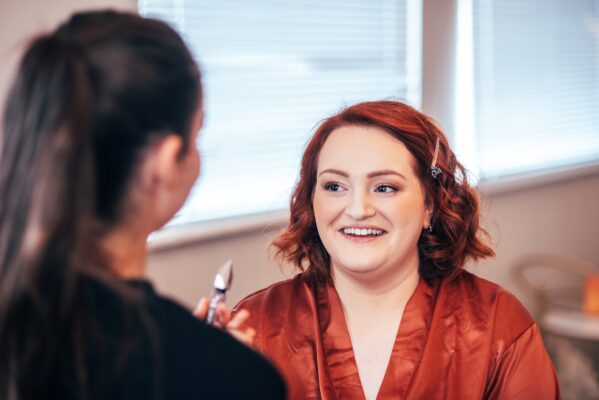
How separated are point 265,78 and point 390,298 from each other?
1.11m

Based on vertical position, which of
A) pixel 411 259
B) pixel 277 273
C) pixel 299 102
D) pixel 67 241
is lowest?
pixel 277 273

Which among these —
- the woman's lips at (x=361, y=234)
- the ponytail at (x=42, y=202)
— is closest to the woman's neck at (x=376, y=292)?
the woman's lips at (x=361, y=234)

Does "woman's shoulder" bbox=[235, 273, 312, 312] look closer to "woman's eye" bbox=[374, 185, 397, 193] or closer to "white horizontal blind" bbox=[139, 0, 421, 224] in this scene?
"woman's eye" bbox=[374, 185, 397, 193]

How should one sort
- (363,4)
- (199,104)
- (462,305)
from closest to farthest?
1. (199,104)
2. (462,305)
3. (363,4)

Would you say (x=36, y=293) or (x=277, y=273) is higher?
(x=36, y=293)

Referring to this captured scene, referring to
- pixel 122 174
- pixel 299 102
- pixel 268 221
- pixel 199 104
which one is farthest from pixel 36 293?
pixel 299 102

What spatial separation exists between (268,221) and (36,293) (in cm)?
189

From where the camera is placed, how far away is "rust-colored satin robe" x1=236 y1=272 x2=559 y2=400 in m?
1.71

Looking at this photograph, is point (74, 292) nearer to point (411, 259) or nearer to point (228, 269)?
point (228, 269)

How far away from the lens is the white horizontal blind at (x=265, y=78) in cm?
248

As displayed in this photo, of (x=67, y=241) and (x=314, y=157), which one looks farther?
(x=314, y=157)

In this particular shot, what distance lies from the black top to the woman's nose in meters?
0.85

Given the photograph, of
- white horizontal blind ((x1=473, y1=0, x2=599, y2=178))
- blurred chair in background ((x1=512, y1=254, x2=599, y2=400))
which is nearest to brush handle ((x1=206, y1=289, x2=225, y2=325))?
blurred chair in background ((x1=512, y1=254, x2=599, y2=400))

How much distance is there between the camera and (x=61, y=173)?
0.79m
